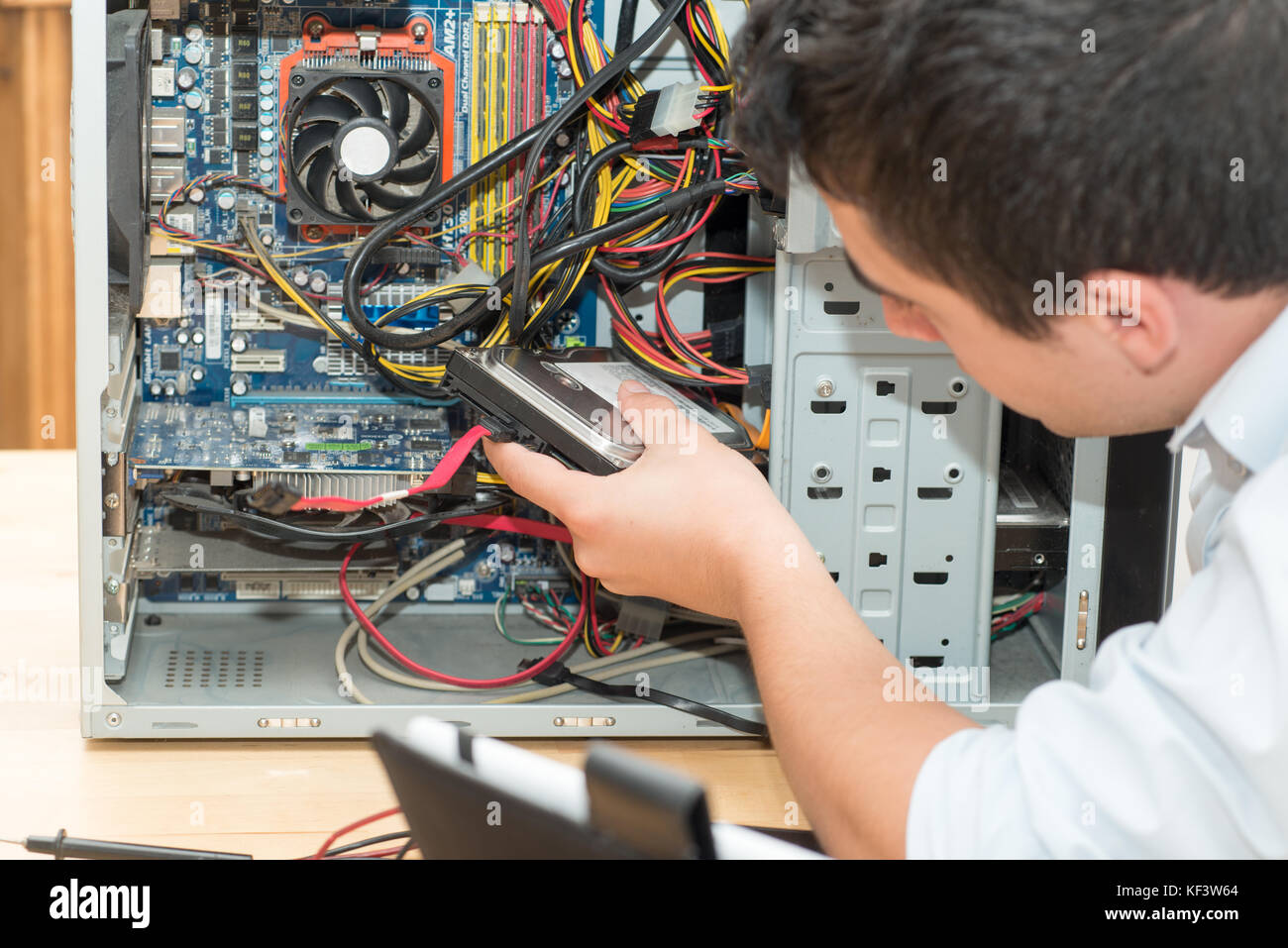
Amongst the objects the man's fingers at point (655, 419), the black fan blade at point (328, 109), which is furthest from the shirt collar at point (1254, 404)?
the black fan blade at point (328, 109)

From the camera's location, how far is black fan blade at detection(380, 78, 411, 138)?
4.14 ft

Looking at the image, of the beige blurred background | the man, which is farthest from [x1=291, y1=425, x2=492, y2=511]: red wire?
the beige blurred background

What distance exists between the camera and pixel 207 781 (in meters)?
1.12

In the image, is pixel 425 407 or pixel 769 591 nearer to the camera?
pixel 769 591

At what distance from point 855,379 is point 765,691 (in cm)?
46

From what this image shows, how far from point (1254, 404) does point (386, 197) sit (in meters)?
0.88

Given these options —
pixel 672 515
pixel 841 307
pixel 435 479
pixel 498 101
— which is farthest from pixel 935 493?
pixel 498 101

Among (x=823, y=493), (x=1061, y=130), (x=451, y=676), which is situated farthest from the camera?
(x=451, y=676)

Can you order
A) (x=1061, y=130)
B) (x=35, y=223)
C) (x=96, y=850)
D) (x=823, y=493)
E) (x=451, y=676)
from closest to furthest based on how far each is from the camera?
(x=1061, y=130)
(x=96, y=850)
(x=823, y=493)
(x=451, y=676)
(x=35, y=223)

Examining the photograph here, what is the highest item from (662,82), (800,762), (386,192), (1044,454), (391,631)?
(662,82)

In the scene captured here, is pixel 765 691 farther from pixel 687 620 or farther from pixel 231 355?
pixel 231 355

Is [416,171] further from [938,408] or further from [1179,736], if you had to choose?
[1179,736]
